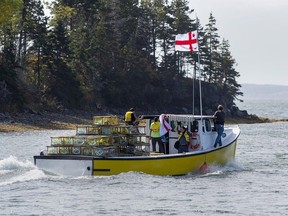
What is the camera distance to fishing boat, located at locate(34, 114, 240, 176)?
1053 inches

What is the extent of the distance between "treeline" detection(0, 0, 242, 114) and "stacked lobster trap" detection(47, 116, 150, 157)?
34947 mm

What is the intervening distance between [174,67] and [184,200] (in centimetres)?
8223

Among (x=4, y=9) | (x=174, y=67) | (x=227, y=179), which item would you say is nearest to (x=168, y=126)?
(x=227, y=179)

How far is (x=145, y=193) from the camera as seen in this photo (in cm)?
2394

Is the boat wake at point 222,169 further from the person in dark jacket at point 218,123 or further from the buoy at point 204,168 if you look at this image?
the person in dark jacket at point 218,123

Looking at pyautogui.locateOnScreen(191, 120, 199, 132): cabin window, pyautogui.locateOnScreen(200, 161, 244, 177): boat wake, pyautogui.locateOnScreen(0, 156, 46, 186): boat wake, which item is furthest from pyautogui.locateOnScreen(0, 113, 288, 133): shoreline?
pyautogui.locateOnScreen(191, 120, 199, 132): cabin window

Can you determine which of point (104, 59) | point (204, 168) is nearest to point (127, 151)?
point (204, 168)

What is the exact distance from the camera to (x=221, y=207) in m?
22.0

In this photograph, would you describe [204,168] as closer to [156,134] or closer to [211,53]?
[156,134]

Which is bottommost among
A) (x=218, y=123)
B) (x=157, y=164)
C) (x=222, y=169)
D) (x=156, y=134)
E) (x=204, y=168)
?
(x=222, y=169)

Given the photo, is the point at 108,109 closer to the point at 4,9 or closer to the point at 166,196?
the point at 4,9

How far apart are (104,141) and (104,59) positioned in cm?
6345

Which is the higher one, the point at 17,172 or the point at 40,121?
the point at 40,121

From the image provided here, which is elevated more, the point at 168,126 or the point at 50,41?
the point at 50,41
